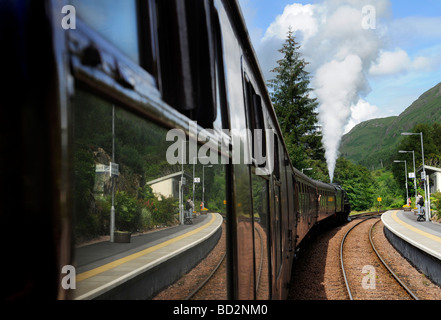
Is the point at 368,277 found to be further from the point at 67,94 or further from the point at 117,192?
the point at 67,94

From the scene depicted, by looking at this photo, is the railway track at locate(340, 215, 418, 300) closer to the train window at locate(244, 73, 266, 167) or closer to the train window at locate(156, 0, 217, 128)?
the train window at locate(244, 73, 266, 167)

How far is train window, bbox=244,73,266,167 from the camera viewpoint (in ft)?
9.98

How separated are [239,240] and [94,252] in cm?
140

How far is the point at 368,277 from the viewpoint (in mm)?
11797

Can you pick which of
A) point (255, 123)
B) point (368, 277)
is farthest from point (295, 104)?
point (255, 123)

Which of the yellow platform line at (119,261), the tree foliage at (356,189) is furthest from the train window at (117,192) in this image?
the tree foliage at (356,189)

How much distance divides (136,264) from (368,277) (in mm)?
11972

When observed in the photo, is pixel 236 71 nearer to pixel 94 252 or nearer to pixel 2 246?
pixel 94 252

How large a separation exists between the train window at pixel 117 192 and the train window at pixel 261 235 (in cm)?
155

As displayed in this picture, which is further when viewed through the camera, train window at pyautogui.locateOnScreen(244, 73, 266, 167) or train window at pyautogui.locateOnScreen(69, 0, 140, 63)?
train window at pyautogui.locateOnScreen(244, 73, 266, 167)

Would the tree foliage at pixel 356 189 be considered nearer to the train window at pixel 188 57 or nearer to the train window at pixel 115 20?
the train window at pixel 188 57

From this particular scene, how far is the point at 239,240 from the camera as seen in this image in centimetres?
227

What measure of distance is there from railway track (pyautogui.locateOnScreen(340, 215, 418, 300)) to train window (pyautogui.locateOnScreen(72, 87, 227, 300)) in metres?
8.71

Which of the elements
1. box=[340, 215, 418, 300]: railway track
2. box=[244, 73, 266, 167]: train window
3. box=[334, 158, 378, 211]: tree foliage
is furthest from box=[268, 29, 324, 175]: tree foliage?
box=[244, 73, 266, 167]: train window
